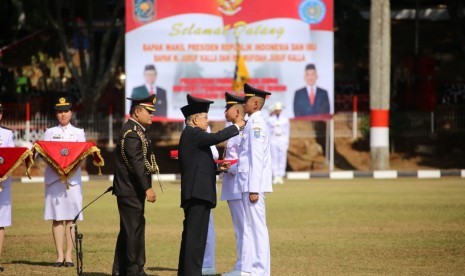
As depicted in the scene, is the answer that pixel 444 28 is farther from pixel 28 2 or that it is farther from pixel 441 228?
pixel 441 228

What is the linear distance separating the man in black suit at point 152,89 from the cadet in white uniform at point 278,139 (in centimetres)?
344

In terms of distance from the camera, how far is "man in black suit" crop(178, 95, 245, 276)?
12984mm

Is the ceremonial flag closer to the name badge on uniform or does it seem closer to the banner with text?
the name badge on uniform

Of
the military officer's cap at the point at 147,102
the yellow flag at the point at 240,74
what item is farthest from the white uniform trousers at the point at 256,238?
the yellow flag at the point at 240,74

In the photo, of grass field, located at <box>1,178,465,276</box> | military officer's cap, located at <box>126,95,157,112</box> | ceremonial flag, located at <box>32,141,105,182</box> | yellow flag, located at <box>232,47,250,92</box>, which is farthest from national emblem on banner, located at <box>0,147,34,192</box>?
yellow flag, located at <box>232,47,250,92</box>

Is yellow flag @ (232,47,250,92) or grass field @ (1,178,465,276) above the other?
yellow flag @ (232,47,250,92)

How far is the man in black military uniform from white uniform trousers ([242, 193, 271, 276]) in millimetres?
1178

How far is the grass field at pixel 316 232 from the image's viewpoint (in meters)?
15.2

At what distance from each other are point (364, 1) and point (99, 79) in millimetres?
11740

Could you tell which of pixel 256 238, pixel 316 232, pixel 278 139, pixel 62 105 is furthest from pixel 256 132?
pixel 278 139

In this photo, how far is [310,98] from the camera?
1350 inches

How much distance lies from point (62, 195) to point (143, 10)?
1977 cm

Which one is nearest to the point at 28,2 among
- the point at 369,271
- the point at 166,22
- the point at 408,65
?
the point at 166,22

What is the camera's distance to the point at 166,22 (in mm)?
34688
